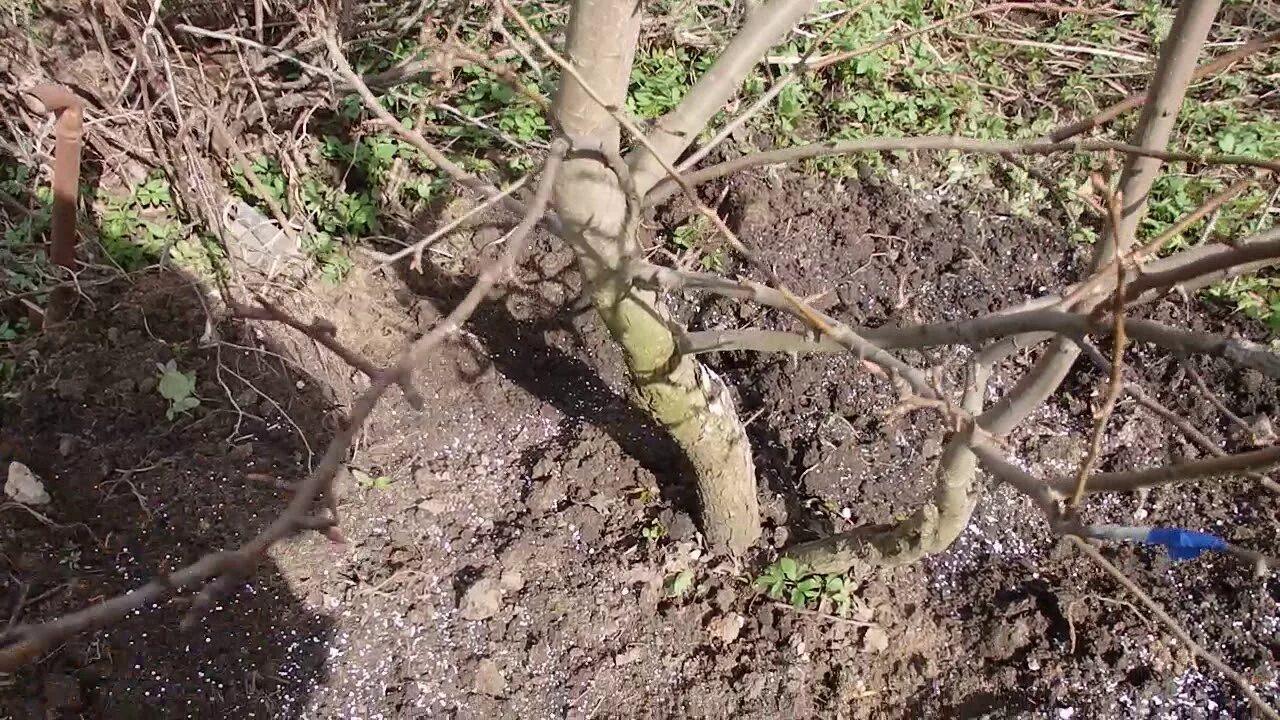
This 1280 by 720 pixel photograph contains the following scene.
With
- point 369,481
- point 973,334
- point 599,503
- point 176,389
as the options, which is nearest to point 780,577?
point 599,503

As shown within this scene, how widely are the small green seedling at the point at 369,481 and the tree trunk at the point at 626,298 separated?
0.75 m

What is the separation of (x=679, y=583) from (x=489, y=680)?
1.68 feet

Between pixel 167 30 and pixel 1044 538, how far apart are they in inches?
106

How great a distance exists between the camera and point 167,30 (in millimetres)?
2205

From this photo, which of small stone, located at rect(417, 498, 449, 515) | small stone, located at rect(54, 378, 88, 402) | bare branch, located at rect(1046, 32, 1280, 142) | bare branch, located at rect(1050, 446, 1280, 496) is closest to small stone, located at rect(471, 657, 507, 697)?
small stone, located at rect(417, 498, 449, 515)

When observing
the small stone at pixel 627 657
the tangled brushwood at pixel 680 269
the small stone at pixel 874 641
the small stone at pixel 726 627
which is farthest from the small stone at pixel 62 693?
the small stone at pixel 874 641

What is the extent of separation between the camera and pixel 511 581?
202cm

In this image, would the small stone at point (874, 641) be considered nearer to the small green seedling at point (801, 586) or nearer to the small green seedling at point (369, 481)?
the small green seedling at point (801, 586)

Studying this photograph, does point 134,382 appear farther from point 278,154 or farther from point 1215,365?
point 1215,365

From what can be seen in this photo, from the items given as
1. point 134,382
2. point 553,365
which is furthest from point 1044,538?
point 134,382

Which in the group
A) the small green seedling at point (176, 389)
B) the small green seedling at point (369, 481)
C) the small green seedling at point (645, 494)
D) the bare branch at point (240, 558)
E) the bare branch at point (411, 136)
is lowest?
the small green seedling at point (176, 389)

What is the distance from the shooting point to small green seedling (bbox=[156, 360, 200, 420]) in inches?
78.8

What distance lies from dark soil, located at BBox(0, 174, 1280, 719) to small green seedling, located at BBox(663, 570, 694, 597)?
2 centimetres

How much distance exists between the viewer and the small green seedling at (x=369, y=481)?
6.88 ft
